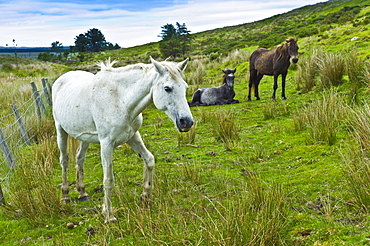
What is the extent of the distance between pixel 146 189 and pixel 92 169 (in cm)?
230

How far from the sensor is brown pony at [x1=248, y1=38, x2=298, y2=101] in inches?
406

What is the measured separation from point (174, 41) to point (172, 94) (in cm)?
5130

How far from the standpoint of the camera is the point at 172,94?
10.9ft

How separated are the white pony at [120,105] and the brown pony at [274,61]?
7.49m

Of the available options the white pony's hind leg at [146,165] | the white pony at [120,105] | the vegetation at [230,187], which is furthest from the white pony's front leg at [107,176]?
the white pony's hind leg at [146,165]

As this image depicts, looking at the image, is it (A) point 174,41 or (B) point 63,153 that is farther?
(A) point 174,41

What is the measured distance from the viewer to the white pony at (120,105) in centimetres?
335

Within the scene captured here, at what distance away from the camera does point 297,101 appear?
30.4 feet

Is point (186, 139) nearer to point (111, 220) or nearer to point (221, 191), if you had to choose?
point (221, 191)

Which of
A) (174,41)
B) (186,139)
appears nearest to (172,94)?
(186,139)

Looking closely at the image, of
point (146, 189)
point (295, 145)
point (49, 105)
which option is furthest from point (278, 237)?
point (49, 105)

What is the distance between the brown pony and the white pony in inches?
295

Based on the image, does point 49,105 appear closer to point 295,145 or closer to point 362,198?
point 295,145

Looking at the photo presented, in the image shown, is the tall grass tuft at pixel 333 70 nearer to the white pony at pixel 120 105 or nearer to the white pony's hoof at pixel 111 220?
the white pony at pixel 120 105
